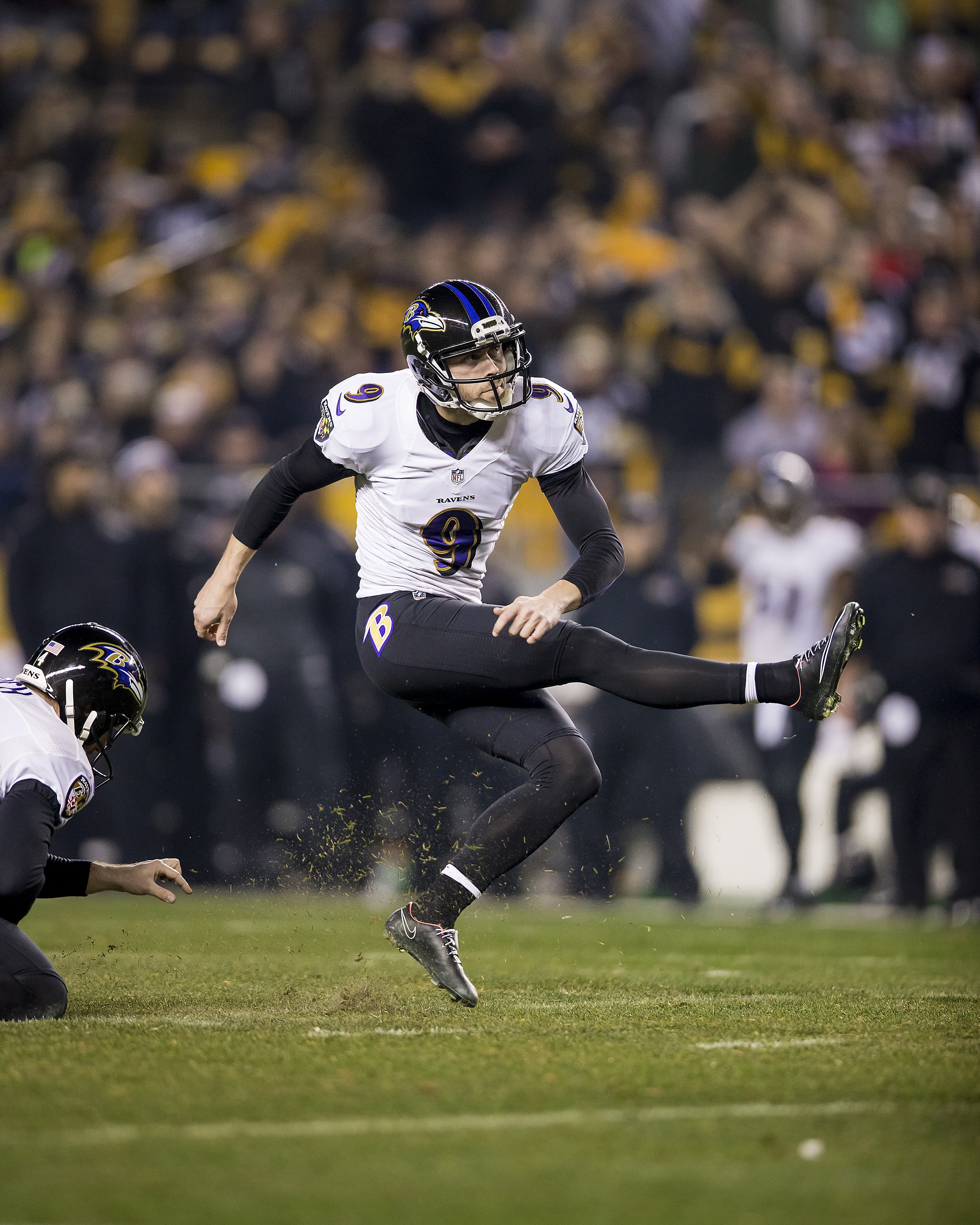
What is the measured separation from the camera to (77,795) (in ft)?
15.4

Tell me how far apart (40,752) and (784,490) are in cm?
547

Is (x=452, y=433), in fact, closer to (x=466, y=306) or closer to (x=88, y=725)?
(x=466, y=306)

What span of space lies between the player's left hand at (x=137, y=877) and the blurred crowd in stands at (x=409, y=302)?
6.05 feet

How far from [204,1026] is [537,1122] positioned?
1.54m

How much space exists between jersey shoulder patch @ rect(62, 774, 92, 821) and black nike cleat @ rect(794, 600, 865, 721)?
84.7 inches

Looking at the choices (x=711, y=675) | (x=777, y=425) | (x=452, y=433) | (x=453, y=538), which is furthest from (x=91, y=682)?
(x=777, y=425)

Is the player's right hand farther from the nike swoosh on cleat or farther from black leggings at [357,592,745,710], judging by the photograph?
the nike swoosh on cleat

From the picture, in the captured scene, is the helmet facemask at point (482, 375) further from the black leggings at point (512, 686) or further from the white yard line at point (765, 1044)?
the white yard line at point (765, 1044)

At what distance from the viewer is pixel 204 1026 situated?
4.55 m

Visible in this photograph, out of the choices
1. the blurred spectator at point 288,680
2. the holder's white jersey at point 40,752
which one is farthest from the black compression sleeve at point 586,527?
the blurred spectator at point 288,680

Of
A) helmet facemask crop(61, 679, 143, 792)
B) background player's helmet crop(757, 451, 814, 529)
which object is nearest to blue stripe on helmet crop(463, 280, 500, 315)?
helmet facemask crop(61, 679, 143, 792)

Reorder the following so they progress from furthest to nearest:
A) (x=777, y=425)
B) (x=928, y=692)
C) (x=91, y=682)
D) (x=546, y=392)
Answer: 1. (x=777, y=425)
2. (x=928, y=692)
3. (x=546, y=392)
4. (x=91, y=682)

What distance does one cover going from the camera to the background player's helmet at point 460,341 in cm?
502

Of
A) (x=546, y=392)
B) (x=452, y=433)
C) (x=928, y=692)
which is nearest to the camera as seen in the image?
(x=452, y=433)
